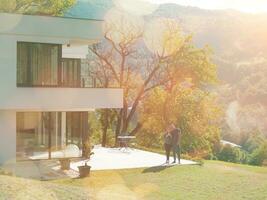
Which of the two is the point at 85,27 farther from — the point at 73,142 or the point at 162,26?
the point at 162,26

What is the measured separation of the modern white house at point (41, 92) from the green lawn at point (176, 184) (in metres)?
4.37

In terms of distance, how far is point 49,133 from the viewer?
23234 mm

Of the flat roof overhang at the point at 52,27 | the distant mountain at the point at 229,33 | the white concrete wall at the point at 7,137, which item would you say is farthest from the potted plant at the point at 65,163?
the distant mountain at the point at 229,33

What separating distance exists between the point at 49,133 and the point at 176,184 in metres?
7.87

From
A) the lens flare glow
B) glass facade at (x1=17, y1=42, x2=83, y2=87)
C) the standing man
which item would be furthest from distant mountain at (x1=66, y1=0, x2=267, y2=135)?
the standing man

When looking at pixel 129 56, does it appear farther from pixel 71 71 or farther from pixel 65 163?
pixel 65 163

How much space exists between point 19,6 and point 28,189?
33533 millimetres

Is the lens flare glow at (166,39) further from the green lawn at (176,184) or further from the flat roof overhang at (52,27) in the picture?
the green lawn at (176,184)

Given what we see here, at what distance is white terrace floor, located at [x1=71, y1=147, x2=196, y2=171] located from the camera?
21.5 metres

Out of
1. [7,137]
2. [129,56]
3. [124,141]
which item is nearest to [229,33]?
[129,56]

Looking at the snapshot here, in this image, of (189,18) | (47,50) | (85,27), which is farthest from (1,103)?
(189,18)

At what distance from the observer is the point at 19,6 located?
42750mm

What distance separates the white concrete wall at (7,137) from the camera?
21.9 metres

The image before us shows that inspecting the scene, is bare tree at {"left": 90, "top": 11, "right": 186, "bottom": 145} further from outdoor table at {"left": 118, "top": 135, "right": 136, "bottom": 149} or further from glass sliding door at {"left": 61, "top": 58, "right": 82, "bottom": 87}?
glass sliding door at {"left": 61, "top": 58, "right": 82, "bottom": 87}
